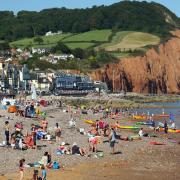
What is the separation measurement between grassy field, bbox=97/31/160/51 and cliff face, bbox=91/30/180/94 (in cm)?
544

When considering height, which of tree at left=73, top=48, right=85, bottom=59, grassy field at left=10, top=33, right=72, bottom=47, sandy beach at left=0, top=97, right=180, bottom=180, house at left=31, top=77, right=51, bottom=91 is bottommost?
sandy beach at left=0, top=97, right=180, bottom=180

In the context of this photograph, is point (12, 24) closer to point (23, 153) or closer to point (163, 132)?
point (163, 132)

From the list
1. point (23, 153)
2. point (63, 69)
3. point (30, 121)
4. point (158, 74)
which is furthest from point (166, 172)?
point (158, 74)

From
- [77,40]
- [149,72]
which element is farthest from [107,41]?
[149,72]

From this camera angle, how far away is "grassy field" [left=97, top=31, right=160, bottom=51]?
475ft

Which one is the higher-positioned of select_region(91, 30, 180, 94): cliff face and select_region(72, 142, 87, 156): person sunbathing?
select_region(91, 30, 180, 94): cliff face

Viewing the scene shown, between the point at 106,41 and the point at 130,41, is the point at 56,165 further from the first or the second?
the point at 130,41

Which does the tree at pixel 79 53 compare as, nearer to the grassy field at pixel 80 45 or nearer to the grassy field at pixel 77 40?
the grassy field at pixel 80 45

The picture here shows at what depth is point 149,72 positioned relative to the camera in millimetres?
139250

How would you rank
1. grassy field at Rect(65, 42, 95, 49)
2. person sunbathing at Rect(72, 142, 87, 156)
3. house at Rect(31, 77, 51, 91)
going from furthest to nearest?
grassy field at Rect(65, 42, 95, 49)
house at Rect(31, 77, 51, 91)
person sunbathing at Rect(72, 142, 87, 156)

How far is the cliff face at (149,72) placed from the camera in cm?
12590

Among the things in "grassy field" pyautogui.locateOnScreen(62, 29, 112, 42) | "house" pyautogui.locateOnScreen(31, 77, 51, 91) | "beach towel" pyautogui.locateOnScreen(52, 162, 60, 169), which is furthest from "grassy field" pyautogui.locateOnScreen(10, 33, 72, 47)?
"beach towel" pyautogui.locateOnScreen(52, 162, 60, 169)

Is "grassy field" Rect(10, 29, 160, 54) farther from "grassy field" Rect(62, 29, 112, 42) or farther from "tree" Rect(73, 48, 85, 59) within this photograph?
"tree" Rect(73, 48, 85, 59)

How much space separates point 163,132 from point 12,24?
164538 millimetres
